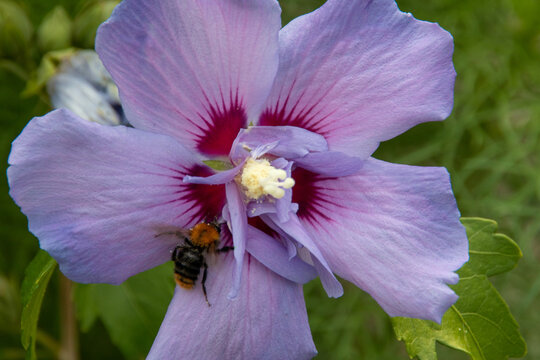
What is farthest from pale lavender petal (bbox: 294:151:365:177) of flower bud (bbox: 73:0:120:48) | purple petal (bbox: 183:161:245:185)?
flower bud (bbox: 73:0:120:48)

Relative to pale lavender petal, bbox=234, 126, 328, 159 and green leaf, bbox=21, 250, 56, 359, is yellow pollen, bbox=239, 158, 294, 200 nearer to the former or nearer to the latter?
pale lavender petal, bbox=234, 126, 328, 159

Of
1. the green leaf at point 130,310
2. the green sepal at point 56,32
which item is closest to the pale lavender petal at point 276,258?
the green leaf at point 130,310

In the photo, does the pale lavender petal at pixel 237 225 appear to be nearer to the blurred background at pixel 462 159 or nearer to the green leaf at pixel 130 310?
the green leaf at pixel 130 310

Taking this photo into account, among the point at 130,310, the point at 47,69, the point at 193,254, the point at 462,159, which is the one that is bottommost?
the point at 462,159

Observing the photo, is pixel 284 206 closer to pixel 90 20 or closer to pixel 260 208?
pixel 260 208

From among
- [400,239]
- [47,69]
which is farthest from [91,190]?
[47,69]

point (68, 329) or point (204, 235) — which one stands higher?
point (204, 235)
